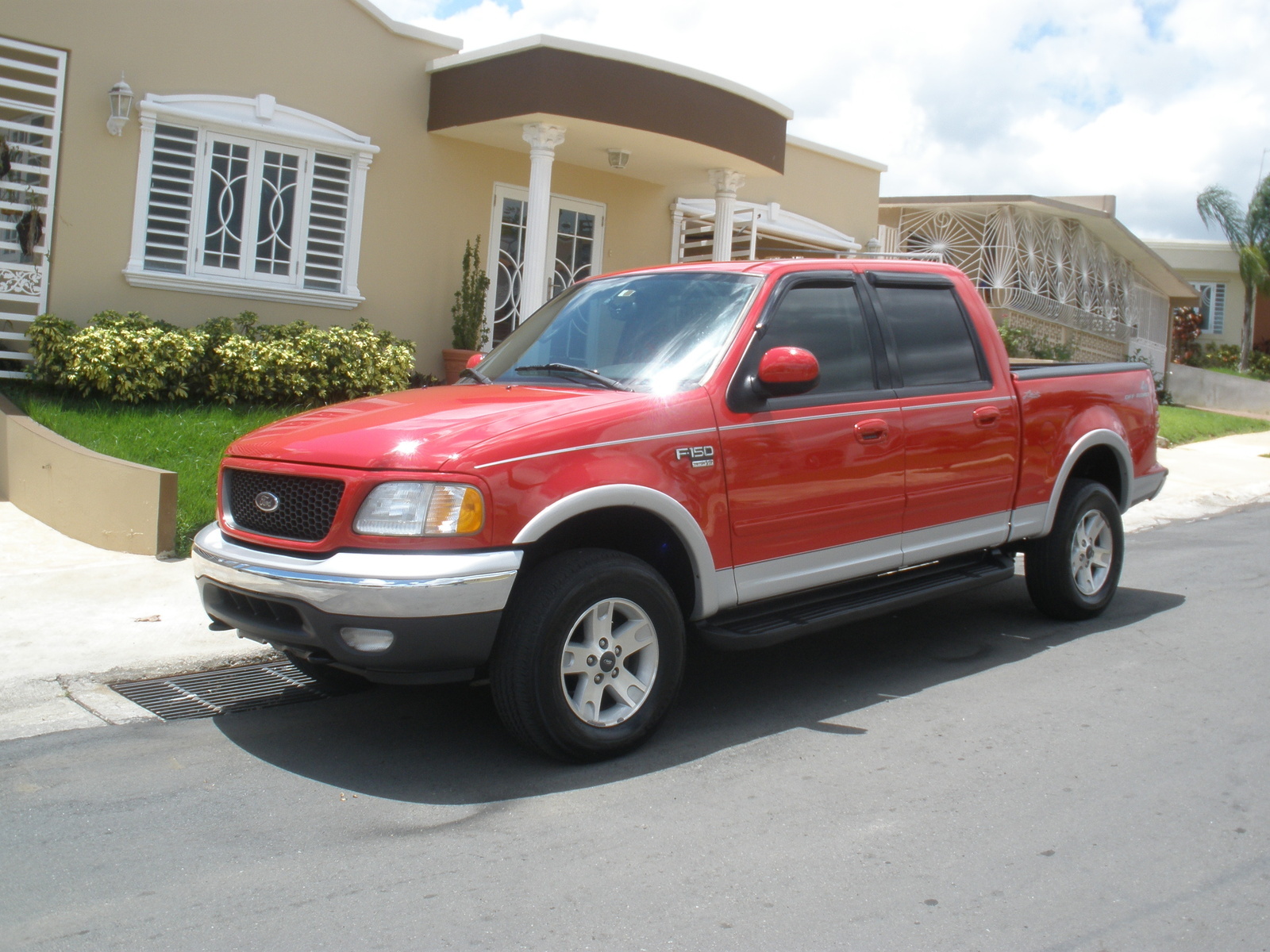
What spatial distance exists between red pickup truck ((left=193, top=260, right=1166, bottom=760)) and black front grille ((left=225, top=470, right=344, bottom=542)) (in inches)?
0.5

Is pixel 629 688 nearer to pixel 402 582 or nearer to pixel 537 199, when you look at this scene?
pixel 402 582

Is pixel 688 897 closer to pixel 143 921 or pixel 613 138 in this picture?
pixel 143 921

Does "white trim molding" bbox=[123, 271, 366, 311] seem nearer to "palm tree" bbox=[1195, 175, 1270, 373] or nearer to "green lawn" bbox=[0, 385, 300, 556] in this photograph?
"green lawn" bbox=[0, 385, 300, 556]

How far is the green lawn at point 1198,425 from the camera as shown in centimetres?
1759

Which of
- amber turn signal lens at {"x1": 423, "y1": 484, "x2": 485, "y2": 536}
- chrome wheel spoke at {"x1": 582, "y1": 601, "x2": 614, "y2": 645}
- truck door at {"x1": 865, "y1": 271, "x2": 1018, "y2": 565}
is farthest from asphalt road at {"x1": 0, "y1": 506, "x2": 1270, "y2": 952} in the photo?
amber turn signal lens at {"x1": 423, "y1": 484, "x2": 485, "y2": 536}

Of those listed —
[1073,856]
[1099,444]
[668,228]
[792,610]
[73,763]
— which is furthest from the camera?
[668,228]

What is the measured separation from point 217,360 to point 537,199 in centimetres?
362

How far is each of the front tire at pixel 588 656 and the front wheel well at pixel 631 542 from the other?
13 centimetres

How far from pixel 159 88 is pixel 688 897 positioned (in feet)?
32.3

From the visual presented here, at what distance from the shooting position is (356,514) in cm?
409

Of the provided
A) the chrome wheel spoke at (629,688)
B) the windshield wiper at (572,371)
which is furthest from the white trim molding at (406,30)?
the chrome wheel spoke at (629,688)

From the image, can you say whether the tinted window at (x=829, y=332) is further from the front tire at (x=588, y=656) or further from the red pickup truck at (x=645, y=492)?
the front tire at (x=588, y=656)

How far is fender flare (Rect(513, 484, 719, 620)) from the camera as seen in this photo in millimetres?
4156

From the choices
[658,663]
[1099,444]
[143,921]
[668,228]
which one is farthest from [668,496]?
[668,228]
